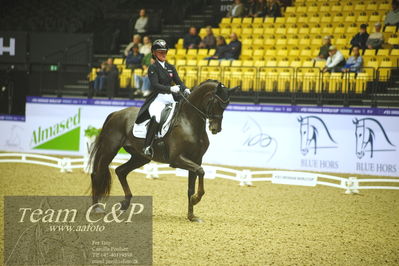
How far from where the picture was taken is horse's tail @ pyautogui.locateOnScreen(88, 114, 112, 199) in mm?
9664

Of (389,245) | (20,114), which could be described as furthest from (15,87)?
(389,245)

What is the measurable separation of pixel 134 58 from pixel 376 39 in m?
7.54

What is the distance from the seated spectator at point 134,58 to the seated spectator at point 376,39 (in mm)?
7122

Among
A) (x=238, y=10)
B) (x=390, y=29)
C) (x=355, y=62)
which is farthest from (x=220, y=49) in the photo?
(x=390, y=29)

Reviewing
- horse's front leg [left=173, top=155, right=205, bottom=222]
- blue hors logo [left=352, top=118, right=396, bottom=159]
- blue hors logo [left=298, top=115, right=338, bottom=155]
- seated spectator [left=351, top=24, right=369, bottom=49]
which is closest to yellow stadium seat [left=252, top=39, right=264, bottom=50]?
seated spectator [left=351, top=24, right=369, bottom=49]

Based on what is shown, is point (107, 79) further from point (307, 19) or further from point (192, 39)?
point (307, 19)

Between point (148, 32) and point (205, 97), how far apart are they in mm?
14546

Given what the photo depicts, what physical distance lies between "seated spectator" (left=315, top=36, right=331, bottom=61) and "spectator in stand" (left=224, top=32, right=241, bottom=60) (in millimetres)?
2648

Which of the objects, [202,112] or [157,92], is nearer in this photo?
[202,112]

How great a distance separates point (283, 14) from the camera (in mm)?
21562

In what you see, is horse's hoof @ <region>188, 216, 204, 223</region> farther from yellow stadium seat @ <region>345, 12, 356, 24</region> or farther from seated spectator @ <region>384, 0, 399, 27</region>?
yellow stadium seat @ <region>345, 12, 356, 24</region>

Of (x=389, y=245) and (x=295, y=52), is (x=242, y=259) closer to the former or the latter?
(x=389, y=245)

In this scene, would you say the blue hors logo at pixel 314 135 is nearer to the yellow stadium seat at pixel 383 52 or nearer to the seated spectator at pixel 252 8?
the yellow stadium seat at pixel 383 52

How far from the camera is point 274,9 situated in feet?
70.2
